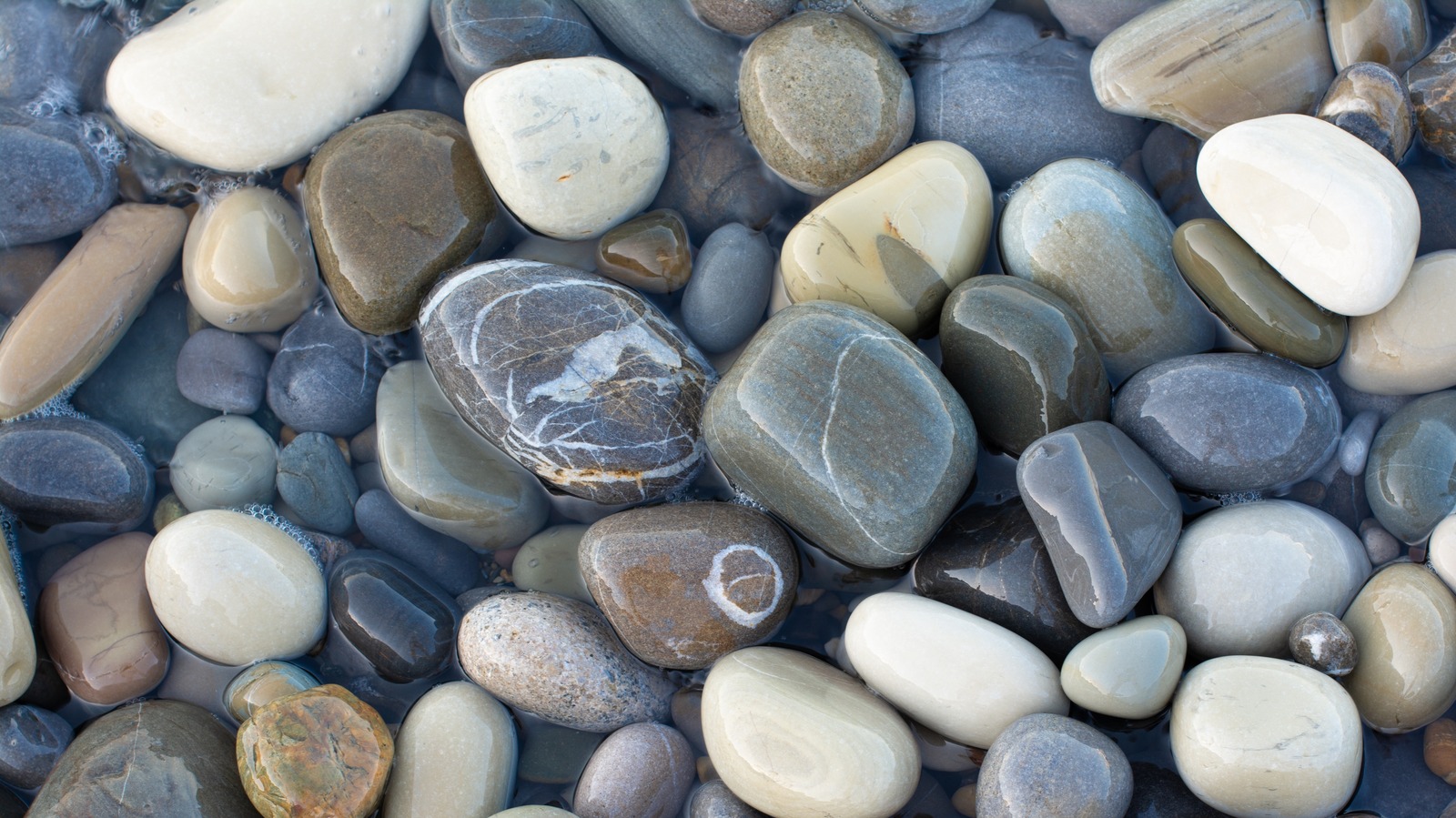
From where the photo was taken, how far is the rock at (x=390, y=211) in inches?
99.4

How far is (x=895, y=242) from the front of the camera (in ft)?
8.07

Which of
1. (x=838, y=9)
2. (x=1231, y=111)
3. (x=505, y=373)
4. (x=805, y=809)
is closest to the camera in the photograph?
(x=805, y=809)

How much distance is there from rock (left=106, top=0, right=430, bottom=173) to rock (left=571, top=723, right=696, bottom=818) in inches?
81.2

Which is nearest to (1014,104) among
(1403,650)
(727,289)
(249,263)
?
(727,289)

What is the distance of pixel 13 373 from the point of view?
255 cm

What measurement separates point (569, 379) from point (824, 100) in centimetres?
112

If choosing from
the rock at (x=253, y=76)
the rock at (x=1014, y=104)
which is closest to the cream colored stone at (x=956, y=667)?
the rock at (x=1014, y=104)

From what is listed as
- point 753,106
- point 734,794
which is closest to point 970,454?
point 734,794

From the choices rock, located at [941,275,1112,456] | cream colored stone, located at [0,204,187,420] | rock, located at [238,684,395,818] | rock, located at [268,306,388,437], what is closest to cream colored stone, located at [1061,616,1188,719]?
rock, located at [941,275,1112,456]

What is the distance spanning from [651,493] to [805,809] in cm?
93

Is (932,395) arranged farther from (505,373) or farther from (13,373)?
(13,373)

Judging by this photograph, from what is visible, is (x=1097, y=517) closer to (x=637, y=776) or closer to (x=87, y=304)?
(x=637, y=776)

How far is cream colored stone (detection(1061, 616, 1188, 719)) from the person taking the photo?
204 centimetres

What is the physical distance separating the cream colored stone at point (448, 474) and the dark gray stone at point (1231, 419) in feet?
5.74
